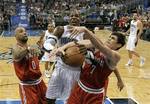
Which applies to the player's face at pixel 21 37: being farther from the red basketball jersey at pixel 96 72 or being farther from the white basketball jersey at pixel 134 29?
the white basketball jersey at pixel 134 29

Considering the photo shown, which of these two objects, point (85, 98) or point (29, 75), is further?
point (29, 75)

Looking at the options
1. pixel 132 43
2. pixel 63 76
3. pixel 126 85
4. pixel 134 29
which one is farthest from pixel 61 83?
pixel 134 29

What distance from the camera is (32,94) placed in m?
6.35

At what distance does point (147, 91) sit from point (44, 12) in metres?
25.7

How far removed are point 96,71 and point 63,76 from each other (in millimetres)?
1500

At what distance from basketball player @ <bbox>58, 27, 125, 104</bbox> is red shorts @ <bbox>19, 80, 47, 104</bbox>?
1.07m

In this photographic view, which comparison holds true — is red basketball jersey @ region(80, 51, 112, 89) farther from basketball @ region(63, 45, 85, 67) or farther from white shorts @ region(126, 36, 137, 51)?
white shorts @ region(126, 36, 137, 51)

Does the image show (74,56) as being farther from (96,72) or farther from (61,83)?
(96,72)

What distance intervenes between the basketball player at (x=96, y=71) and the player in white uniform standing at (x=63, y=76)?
3.48ft

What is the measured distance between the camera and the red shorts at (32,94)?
633cm

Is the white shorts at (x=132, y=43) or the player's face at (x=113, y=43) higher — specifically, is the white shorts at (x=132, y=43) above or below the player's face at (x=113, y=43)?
below

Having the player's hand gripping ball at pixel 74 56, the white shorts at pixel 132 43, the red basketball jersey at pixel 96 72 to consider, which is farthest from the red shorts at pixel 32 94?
the white shorts at pixel 132 43

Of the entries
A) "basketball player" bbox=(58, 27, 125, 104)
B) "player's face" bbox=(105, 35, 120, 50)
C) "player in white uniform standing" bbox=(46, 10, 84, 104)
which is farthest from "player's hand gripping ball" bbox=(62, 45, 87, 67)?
"player's face" bbox=(105, 35, 120, 50)

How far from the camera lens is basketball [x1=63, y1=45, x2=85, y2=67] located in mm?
6205
